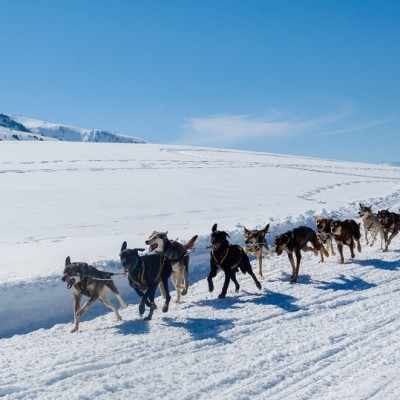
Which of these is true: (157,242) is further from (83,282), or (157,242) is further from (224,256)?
(83,282)

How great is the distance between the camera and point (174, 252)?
7.77 metres

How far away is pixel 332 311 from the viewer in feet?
21.9

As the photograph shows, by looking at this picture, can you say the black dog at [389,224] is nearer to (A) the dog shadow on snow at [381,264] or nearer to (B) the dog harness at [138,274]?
(A) the dog shadow on snow at [381,264]

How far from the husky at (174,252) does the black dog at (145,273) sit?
1.11ft

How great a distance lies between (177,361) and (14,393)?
1.68 meters

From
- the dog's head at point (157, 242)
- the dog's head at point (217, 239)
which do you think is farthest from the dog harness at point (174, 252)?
the dog's head at point (217, 239)

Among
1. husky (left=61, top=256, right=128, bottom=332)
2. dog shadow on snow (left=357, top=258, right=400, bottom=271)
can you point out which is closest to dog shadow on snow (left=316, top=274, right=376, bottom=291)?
dog shadow on snow (left=357, top=258, right=400, bottom=271)

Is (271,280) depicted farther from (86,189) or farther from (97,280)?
(86,189)

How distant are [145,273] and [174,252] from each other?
1076 millimetres

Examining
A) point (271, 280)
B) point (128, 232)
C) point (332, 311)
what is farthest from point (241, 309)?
point (128, 232)

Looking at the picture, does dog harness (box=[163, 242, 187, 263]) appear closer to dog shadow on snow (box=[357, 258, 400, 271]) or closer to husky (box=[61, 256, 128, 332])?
husky (box=[61, 256, 128, 332])

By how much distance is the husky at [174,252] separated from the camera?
746 cm

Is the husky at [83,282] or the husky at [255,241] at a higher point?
the husky at [255,241]

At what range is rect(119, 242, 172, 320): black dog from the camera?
6.58 meters
